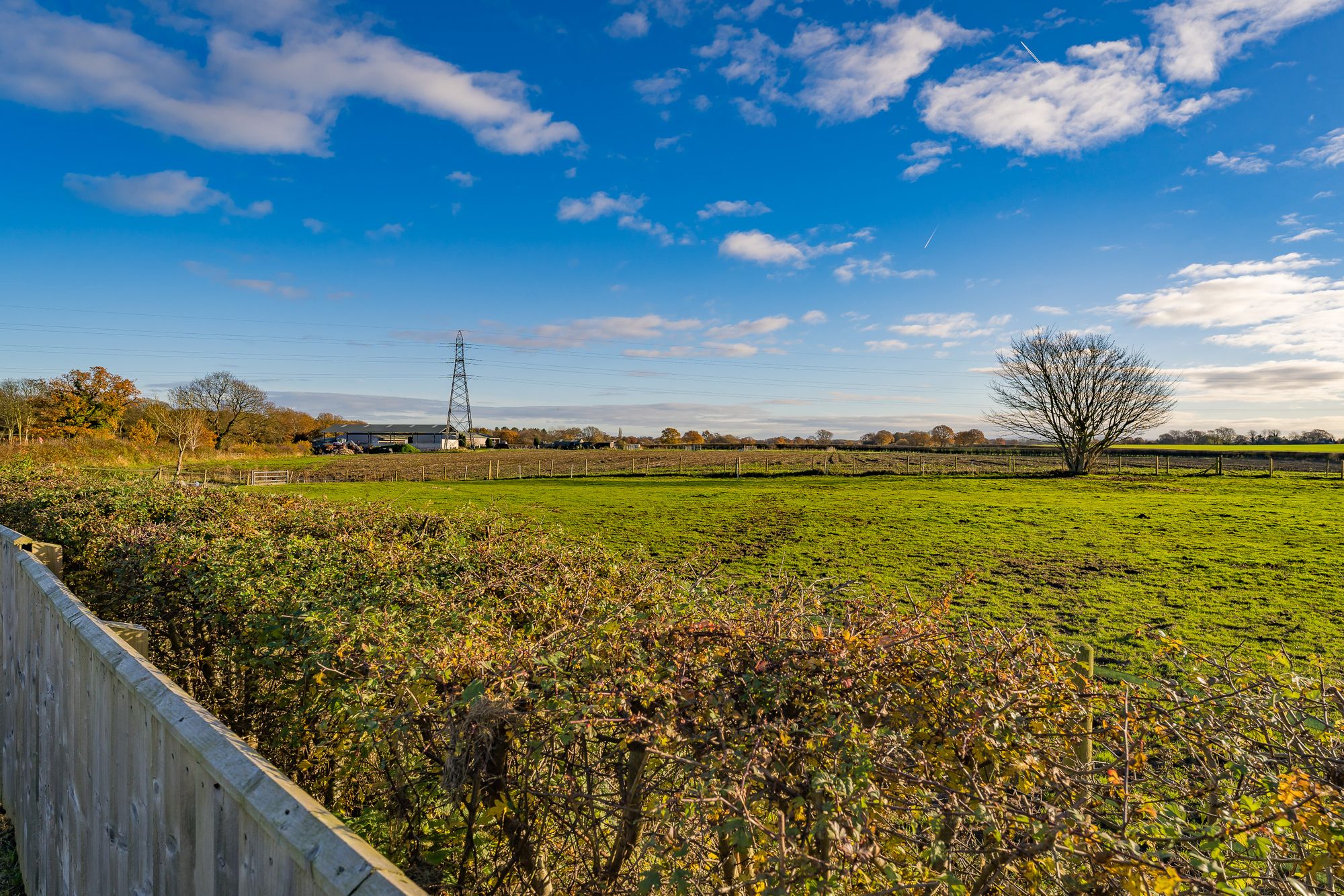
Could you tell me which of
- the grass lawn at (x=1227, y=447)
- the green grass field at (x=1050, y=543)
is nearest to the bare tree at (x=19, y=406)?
the green grass field at (x=1050, y=543)

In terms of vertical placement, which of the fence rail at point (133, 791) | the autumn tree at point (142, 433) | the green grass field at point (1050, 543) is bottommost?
the green grass field at point (1050, 543)

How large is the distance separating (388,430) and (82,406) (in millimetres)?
64512

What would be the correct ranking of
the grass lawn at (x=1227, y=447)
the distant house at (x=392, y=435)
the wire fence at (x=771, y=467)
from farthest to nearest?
the distant house at (x=392, y=435)
the grass lawn at (x=1227, y=447)
the wire fence at (x=771, y=467)

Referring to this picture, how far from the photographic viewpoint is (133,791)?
7.14 ft

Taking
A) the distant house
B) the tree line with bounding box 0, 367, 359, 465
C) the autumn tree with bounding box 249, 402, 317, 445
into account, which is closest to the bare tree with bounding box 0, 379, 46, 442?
the tree line with bounding box 0, 367, 359, 465

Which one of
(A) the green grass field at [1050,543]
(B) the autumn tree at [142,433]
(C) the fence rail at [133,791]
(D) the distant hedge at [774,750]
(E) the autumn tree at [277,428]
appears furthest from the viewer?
(E) the autumn tree at [277,428]

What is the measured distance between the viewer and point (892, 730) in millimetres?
1852

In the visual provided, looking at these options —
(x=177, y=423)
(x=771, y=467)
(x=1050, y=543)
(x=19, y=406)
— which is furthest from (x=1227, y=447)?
(x=19, y=406)

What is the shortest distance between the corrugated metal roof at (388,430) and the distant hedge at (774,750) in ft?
363

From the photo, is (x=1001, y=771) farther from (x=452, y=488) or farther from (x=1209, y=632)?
(x=452, y=488)

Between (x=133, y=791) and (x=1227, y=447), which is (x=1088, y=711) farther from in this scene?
(x=1227, y=447)

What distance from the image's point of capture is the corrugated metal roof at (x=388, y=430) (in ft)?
358

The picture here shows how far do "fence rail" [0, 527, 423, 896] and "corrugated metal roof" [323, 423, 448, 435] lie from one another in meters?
109

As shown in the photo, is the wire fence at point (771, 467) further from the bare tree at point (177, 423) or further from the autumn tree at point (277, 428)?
the autumn tree at point (277, 428)
